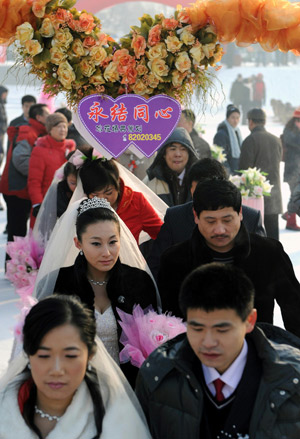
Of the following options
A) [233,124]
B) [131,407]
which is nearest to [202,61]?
[131,407]

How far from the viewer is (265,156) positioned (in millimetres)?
10359

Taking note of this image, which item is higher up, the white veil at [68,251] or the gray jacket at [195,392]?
A: the white veil at [68,251]

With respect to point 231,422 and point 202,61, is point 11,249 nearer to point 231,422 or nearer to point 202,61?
point 202,61

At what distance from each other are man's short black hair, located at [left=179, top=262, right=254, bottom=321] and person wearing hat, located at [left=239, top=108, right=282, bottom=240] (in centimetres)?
735

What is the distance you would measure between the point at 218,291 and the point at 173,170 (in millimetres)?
4012

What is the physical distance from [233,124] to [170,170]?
5745 millimetres

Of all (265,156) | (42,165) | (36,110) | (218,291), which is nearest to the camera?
(218,291)

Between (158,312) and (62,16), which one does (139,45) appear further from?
(158,312)

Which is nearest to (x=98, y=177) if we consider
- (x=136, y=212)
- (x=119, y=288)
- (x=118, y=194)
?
(x=118, y=194)

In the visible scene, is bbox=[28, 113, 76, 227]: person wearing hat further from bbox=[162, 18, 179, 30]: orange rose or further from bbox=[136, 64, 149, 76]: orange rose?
bbox=[162, 18, 179, 30]: orange rose

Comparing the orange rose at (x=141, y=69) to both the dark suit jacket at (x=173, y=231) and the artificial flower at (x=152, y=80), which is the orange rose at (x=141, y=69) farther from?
the dark suit jacket at (x=173, y=231)

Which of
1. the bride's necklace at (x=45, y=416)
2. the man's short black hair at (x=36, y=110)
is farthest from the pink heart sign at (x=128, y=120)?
the man's short black hair at (x=36, y=110)

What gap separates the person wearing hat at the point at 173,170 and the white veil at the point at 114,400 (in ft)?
11.9

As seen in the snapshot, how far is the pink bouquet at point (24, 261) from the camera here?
6.34m
